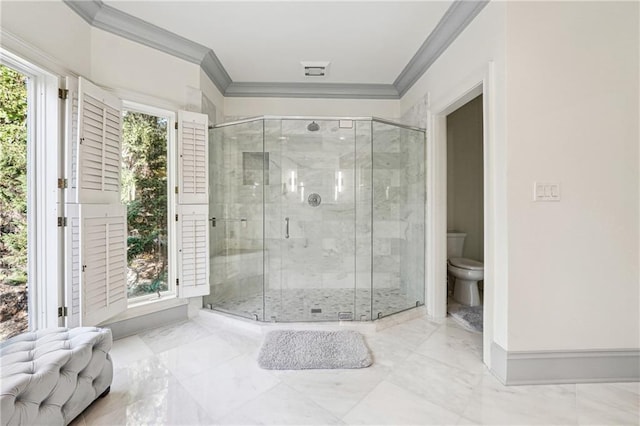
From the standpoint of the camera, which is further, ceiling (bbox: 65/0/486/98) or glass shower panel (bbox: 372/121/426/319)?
glass shower panel (bbox: 372/121/426/319)

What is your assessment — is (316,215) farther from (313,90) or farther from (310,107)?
(313,90)

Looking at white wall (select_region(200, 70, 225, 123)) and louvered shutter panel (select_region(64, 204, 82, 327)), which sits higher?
white wall (select_region(200, 70, 225, 123))

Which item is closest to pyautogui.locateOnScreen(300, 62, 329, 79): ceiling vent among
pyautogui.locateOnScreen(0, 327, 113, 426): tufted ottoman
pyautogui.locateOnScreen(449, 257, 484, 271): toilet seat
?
pyautogui.locateOnScreen(449, 257, 484, 271): toilet seat

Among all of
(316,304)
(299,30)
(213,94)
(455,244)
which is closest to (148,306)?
(316,304)

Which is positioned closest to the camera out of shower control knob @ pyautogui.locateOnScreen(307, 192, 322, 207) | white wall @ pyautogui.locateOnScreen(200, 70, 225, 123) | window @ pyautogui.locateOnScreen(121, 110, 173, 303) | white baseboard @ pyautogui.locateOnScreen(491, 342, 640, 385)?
white baseboard @ pyautogui.locateOnScreen(491, 342, 640, 385)

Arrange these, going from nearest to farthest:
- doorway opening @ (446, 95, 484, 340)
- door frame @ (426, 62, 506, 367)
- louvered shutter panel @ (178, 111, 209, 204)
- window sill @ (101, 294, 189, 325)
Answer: door frame @ (426, 62, 506, 367), window sill @ (101, 294, 189, 325), louvered shutter panel @ (178, 111, 209, 204), doorway opening @ (446, 95, 484, 340)

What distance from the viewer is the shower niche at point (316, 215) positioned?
291 cm

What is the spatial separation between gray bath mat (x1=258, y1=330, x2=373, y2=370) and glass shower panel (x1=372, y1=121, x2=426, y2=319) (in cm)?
74

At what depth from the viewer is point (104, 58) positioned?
7.29 feet

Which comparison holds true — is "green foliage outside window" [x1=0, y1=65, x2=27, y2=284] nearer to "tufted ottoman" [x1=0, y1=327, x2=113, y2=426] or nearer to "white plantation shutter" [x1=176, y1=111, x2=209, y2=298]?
"tufted ottoman" [x1=0, y1=327, x2=113, y2=426]

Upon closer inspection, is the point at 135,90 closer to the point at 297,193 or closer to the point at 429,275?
the point at 297,193

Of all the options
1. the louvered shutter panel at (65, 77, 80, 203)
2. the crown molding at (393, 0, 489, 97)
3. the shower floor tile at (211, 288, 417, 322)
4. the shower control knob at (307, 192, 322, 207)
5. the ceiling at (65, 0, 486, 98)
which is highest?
the ceiling at (65, 0, 486, 98)

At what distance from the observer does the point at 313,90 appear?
11.3 ft

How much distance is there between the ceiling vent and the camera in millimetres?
2925
